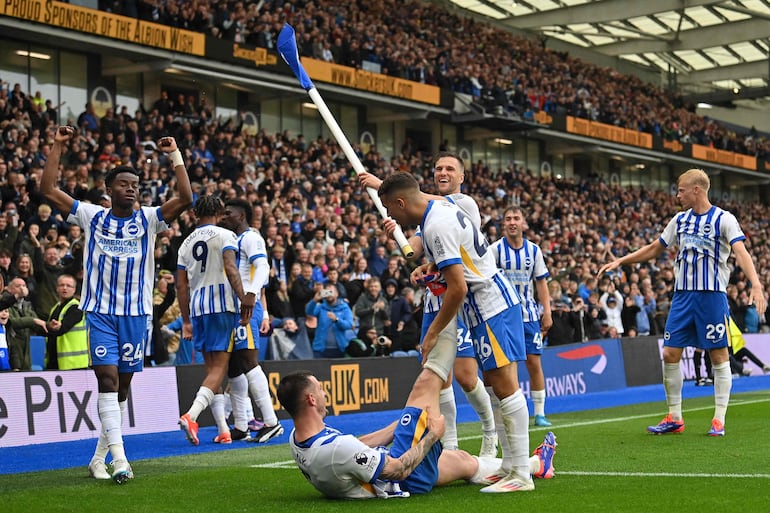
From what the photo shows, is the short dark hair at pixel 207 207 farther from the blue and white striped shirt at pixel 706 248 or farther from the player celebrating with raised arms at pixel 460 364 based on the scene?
the blue and white striped shirt at pixel 706 248

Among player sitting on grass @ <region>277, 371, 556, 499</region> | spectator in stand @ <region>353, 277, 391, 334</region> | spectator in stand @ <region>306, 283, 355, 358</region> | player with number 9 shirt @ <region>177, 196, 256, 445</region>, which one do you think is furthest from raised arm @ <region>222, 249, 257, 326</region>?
spectator in stand @ <region>353, 277, 391, 334</region>

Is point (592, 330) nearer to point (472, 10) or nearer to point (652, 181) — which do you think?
point (472, 10)

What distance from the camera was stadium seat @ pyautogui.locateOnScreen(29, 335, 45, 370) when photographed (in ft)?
44.8

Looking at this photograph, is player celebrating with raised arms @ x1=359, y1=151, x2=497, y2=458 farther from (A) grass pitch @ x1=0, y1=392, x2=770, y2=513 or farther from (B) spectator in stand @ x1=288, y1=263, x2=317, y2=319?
(B) spectator in stand @ x1=288, y1=263, x2=317, y2=319

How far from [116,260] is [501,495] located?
11.3 feet

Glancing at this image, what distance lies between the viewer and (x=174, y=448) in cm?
1033

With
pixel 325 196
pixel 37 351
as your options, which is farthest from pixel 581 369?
pixel 37 351

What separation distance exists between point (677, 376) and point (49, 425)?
21.3 ft

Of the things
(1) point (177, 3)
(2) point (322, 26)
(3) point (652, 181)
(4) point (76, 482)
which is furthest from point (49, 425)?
(3) point (652, 181)

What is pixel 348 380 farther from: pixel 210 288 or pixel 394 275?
pixel 394 275

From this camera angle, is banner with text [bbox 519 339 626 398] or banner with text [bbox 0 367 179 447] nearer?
banner with text [bbox 0 367 179 447]

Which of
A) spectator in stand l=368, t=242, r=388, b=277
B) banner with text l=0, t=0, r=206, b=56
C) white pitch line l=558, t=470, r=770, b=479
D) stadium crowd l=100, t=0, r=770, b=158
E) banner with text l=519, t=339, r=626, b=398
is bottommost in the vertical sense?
banner with text l=519, t=339, r=626, b=398

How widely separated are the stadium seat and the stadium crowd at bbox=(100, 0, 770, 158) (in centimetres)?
1370

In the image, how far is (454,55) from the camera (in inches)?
1539
